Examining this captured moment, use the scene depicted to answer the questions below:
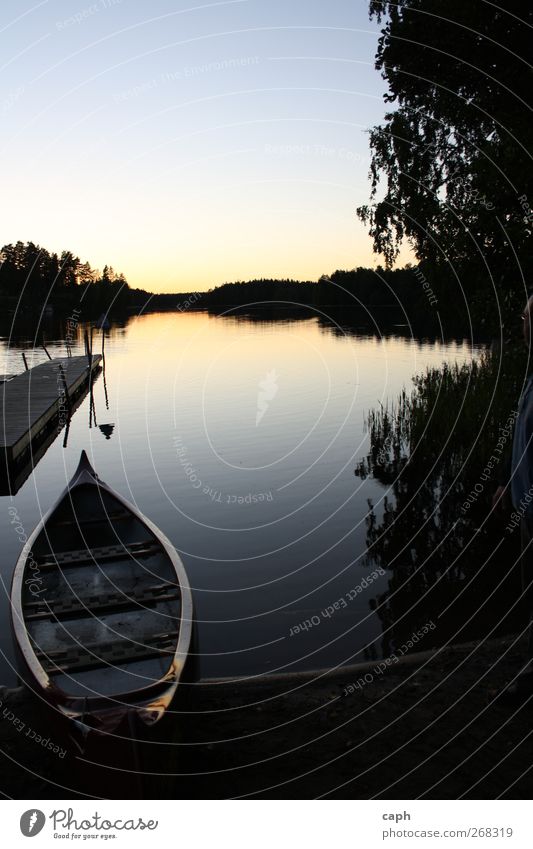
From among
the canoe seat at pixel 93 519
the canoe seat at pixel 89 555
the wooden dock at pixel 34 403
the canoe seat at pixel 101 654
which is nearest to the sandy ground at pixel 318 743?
the canoe seat at pixel 101 654

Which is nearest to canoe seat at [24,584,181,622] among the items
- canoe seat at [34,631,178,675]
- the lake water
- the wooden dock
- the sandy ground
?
canoe seat at [34,631,178,675]

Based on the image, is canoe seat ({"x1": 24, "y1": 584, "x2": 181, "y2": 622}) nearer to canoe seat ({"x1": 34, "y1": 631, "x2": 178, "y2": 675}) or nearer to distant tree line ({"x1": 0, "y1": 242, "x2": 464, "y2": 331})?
canoe seat ({"x1": 34, "y1": 631, "x2": 178, "y2": 675})

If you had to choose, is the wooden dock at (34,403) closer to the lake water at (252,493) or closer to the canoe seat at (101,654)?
the lake water at (252,493)

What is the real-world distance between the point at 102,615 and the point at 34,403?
1951cm

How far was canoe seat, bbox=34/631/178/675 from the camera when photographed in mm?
6117

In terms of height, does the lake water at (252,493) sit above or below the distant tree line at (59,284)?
below

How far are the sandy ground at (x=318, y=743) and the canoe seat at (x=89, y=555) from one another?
6.36 ft

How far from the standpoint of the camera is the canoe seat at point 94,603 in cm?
718

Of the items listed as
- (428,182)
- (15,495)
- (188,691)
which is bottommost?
(15,495)

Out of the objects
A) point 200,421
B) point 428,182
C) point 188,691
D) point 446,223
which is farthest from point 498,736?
point 200,421

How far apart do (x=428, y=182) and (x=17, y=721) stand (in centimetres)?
1625

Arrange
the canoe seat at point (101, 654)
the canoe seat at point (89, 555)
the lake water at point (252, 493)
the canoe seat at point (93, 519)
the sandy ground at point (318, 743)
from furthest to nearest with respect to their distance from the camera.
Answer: the canoe seat at point (93, 519) < the lake water at point (252, 493) < the canoe seat at point (89, 555) < the canoe seat at point (101, 654) < the sandy ground at point (318, 743)

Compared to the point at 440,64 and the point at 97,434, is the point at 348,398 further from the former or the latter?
the point at 440,64

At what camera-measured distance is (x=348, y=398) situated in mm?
29547
